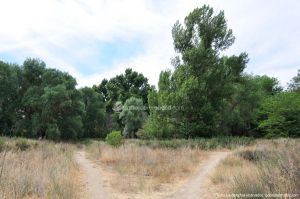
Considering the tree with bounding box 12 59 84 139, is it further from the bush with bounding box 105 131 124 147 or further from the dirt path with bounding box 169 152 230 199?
the dirt path with bounding box 169 152 230 199

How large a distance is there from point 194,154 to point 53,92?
23623 mm

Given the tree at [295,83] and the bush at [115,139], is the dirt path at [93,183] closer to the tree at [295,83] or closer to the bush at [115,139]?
the bush at [115,139]

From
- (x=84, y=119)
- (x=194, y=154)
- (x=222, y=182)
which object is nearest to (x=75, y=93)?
(x=84, y=119)

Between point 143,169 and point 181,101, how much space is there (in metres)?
16.4

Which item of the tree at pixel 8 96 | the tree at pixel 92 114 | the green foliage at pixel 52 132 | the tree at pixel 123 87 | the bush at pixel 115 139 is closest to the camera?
Answer: the bush at pixel 115 139

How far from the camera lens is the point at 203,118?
2950 centimetres

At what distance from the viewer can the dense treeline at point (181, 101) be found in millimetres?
29422

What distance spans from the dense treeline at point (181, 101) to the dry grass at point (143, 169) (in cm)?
1144

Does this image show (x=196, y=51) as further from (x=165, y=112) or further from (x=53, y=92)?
(x=53, y=92)

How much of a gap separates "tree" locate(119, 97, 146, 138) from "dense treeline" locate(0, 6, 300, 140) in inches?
5.6

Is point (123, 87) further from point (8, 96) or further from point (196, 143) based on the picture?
point (196, 143)

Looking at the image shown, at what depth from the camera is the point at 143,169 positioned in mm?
12914

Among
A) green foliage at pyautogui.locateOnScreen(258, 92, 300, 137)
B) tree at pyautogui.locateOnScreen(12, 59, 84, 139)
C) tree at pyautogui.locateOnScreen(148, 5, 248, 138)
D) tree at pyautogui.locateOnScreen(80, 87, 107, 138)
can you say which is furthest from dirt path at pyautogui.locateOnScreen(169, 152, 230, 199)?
tree at pyautogui.locateOnScreen(80, 87, 107, 138)

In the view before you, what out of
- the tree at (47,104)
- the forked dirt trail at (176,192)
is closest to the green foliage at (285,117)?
the tree at (47,104)
